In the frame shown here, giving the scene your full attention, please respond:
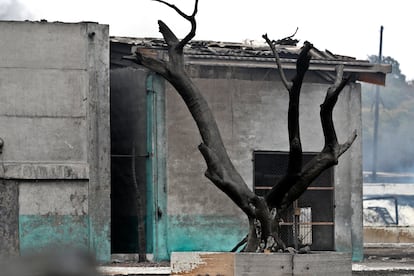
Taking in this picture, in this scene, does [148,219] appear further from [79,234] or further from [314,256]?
[314,256]

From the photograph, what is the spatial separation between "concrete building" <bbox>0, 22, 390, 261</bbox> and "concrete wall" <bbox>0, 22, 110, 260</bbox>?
25 millimetres

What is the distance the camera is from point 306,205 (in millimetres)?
24516

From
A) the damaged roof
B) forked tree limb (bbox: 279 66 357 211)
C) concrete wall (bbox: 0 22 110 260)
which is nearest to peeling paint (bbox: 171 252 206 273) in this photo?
forked tree limb (bbox: 279 66 357 211)

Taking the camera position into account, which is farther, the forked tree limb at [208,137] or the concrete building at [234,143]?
the concrete building at [234,143]

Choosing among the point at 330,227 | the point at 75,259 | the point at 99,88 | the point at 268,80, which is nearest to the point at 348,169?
the point at 330,227

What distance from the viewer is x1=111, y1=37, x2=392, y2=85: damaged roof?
75.3ft

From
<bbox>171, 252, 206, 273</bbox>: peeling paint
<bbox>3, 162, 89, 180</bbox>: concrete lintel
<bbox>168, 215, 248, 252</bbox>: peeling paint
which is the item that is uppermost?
<bbox>3, 162, 89, 180</bbox>: concrete lintel

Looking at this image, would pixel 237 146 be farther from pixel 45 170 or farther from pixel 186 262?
pixel 186 262

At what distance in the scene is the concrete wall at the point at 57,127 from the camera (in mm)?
21969

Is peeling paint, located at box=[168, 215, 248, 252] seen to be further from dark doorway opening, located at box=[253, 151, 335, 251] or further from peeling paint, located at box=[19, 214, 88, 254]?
peeling paint, located at box=[19, 214, 88, 254]

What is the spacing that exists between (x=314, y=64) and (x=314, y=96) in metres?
0.87

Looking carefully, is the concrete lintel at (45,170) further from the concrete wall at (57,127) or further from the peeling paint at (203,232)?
the peeling paint at (203,232)

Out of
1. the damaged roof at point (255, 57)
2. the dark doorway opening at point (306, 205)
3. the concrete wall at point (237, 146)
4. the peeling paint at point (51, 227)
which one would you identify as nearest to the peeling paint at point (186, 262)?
the peeling paint at point (51, 227)

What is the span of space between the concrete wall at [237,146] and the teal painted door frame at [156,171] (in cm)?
16
